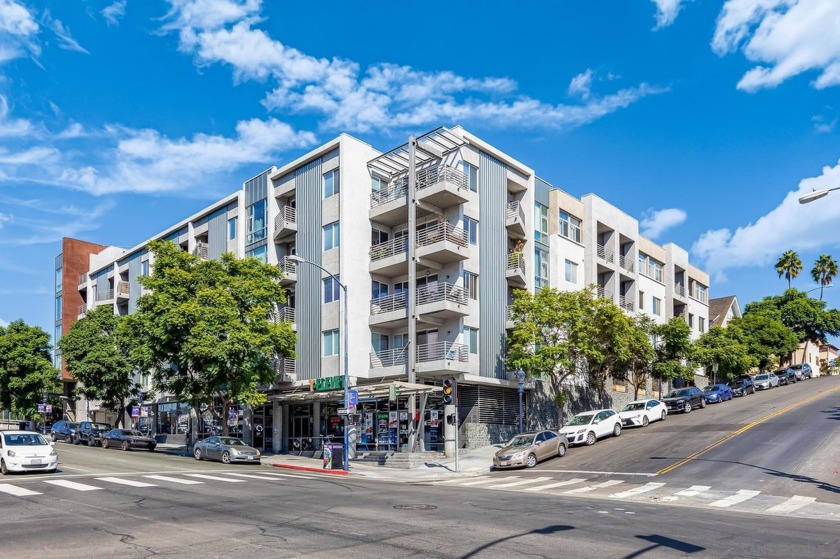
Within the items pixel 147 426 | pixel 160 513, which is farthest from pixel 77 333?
pixel 160 513

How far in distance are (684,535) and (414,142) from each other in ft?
94.7

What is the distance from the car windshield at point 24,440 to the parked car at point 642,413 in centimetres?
2747

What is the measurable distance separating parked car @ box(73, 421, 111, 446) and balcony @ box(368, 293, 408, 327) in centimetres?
2029

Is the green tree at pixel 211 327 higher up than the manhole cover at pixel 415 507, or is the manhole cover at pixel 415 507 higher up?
the green tree at pixel 211 327

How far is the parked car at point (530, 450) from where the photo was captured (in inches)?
1161

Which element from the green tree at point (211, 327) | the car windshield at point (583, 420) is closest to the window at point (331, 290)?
the green tree at point (211, 327)

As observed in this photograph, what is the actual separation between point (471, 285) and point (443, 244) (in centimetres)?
393

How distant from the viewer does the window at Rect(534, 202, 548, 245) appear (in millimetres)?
45312

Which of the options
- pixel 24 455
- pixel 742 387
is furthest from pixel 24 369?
pixel 742 387

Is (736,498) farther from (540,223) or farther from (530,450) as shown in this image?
(540,223)

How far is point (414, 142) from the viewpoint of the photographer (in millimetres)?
38531

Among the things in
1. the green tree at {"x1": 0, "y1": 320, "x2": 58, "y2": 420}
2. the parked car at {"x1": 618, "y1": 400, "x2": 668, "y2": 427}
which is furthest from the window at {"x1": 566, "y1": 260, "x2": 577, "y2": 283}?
the green tree at {"x1": 0, "y1": 320, "x2": 58, "y2": 420}

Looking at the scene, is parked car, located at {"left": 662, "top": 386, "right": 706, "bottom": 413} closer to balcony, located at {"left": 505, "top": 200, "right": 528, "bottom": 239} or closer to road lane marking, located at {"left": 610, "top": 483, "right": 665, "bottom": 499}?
balcony, located at {"left": 505, "top": 200, "right": 528, "bottom": 239}

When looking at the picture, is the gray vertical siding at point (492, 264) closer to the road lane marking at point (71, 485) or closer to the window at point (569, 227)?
the window at point (569, 227)
